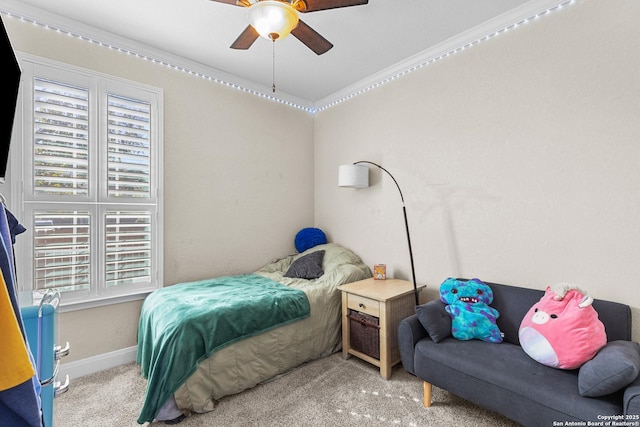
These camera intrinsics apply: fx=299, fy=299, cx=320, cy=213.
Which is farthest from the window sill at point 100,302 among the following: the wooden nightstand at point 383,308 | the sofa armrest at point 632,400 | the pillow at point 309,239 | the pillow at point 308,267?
the sofa armrest at point 632,400

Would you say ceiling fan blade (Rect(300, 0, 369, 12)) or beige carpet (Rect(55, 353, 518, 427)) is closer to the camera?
ceiling fan blade (Rect(300, 0, 369, 12))

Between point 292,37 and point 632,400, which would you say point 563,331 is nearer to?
point 632,400

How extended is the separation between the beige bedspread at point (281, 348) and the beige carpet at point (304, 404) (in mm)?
91

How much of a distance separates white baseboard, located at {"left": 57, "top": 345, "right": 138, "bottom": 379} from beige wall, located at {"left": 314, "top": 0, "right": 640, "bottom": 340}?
95.5 inches

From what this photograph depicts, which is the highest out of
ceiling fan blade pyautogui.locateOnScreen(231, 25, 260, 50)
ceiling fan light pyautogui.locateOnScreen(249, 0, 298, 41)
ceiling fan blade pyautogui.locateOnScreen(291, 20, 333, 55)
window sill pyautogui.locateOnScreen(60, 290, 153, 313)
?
ceiling fan blade pyautogui.locateOnScreen(231, 25, 260, 50)

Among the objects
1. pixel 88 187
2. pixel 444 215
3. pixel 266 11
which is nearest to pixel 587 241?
pixel 444 215

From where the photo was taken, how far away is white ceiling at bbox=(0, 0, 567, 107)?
2.12 m

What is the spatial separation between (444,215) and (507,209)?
48 cm

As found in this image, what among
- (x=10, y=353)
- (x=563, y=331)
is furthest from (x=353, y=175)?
(x=10, y=353)

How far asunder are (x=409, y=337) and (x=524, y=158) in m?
1.52

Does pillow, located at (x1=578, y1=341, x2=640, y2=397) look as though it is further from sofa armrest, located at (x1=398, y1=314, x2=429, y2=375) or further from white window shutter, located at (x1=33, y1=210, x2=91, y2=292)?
white window shutter, located at (x1=33, y1=210, x2=91, y2=292)

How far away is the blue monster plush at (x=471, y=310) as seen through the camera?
1.96 metres

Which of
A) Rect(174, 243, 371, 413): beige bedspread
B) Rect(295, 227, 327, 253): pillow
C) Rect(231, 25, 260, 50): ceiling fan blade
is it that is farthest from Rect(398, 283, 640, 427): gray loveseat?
Rect(231, 25, 260, 50): ceiling fan blade

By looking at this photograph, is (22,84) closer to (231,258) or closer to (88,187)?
(88,187)
